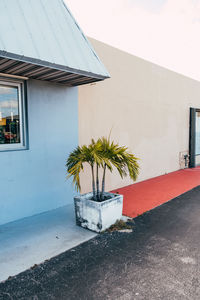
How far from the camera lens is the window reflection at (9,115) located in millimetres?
4375

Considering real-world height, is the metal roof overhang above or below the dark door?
above

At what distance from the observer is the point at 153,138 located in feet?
27.9

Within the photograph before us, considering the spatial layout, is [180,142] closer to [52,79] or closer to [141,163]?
[141,163]

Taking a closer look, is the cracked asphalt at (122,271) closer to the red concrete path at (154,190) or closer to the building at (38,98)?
the red concrete path at (154,190)

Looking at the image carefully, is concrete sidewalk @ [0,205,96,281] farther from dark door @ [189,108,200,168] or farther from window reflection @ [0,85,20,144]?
dark door @ [189,108,200,168]

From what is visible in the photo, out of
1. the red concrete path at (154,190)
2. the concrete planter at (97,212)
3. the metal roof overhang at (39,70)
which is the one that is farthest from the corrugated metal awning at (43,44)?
the red concrete path at (154,190)

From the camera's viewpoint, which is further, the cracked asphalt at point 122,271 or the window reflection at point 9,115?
the window reflection at point 9,115

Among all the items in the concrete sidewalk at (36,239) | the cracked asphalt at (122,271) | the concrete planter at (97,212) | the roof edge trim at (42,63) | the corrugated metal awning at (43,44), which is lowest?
the cracked asphalt at (122,271)

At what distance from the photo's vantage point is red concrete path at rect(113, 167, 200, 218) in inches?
212

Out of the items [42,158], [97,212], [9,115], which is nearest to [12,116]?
[9,115]

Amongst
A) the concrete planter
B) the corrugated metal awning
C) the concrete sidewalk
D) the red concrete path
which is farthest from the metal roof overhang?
the red concrete path

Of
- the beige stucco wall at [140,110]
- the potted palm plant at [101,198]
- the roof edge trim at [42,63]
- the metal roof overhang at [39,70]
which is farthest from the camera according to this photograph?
the beige stucco wall at [140,110]

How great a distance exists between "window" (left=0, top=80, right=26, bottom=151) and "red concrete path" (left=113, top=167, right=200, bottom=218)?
2.70m

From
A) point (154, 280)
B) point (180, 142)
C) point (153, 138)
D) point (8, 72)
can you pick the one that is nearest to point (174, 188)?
point (153, 138)
